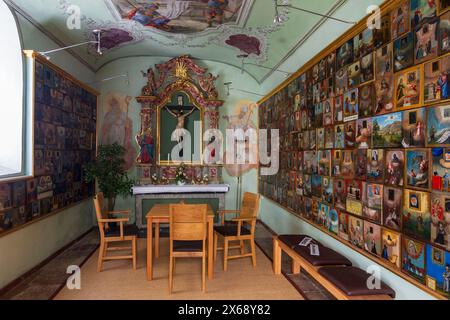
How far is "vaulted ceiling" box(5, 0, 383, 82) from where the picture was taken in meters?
4.21

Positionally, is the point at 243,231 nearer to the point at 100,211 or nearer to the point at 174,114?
the point at 100,211

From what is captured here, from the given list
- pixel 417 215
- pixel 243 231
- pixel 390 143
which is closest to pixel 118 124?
pixel 243 231

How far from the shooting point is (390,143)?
2719mm

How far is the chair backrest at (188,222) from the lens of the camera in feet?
11.9

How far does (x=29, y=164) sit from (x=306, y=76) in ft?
14.2

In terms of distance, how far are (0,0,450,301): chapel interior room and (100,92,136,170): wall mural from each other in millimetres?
34

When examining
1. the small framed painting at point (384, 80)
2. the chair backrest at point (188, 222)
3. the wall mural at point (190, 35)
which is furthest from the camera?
the wall mural at point (190, 35)

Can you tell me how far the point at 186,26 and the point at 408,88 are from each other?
169 inches

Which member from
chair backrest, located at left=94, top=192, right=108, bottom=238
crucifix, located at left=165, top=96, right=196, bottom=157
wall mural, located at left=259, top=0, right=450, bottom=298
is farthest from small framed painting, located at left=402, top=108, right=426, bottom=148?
crucifix, located at left=165, top=96, right=196, bottom=157

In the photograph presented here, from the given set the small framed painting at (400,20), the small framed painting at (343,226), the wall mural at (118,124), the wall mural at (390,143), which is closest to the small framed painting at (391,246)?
the wall mural at (390,143)

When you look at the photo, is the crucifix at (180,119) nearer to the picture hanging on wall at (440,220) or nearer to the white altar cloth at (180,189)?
the white altar cloth at (180,189)

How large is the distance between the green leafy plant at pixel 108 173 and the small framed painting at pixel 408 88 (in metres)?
5.29

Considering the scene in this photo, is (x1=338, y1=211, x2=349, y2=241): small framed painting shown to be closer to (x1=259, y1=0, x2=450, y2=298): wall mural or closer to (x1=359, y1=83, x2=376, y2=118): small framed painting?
(x1=259, y1=0, x2=450, y2=298): wall mural

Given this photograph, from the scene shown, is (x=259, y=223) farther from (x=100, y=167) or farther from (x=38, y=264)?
(x=38, y=264)
